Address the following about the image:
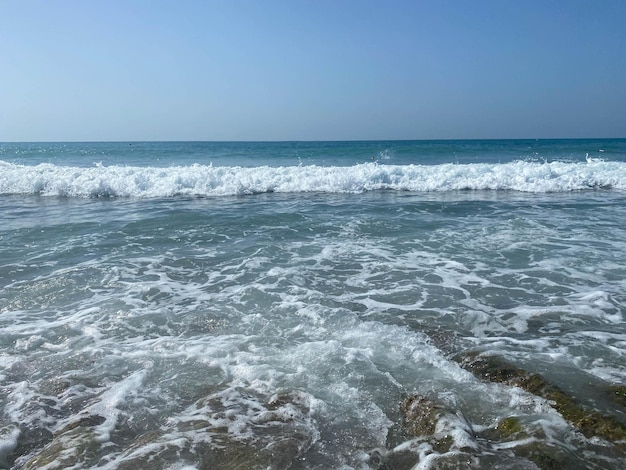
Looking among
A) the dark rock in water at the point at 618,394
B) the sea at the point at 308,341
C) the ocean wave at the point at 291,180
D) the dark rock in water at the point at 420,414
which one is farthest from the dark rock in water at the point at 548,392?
the ocean wave at the point at 291,180

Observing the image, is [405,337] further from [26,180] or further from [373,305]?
[26,180]

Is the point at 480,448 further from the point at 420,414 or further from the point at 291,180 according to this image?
the point at 291,180

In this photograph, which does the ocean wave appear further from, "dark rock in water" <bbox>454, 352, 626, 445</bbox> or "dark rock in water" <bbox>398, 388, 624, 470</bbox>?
"dark rock in water" <bbox>398, 388, 624, 470</bbox>

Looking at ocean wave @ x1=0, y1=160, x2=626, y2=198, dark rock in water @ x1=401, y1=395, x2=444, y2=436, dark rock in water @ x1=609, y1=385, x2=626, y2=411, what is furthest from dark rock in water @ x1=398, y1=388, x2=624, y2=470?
ocean wave @ x1=0, y1=160, x2=626, y2=198

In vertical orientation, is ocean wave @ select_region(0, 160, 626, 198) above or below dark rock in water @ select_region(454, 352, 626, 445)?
above

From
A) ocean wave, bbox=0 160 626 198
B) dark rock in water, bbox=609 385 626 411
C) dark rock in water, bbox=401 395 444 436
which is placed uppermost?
ocean wave, bbox=0 160 626 198

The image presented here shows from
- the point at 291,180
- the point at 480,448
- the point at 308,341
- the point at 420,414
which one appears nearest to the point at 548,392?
the point at 480,448

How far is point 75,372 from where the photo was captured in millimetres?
4922

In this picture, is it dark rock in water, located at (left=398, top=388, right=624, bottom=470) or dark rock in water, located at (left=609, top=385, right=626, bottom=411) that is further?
dark rock in water, located at (left=609, top=385, right=626, bottom=411)

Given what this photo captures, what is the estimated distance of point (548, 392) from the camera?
4320 mm

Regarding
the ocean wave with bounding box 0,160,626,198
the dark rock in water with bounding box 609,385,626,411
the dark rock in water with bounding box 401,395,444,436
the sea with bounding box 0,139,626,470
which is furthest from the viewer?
the ocean wave with bounding box 0,160,626,198

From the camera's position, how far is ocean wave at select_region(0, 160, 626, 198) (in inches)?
773

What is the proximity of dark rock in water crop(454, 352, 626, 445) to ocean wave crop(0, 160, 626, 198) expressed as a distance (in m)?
15.7

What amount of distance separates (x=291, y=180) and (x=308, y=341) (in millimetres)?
16310
